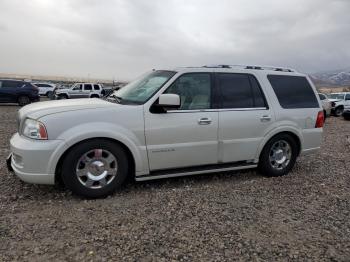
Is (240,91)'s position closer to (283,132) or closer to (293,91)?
(283,132)

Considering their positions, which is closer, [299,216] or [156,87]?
[299,216]

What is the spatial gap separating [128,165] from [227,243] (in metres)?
1.81

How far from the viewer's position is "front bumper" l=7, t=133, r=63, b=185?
3.98 meters

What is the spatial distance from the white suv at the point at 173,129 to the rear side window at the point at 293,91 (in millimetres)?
19

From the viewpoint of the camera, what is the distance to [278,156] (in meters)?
5.77

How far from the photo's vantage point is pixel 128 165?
458 centimetres

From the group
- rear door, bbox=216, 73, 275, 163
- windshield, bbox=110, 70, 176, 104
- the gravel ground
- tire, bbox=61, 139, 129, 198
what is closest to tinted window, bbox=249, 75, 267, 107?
rear door, bbox=216, 73, 275, 163

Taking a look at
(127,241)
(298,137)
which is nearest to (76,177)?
(127,241)

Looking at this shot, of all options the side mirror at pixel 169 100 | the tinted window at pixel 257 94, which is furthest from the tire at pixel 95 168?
A: the tinted window at pixel 257 94

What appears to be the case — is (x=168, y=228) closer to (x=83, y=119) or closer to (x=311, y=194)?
(x=83, y=119)

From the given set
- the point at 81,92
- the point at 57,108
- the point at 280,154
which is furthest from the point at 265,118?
the point at 81,92

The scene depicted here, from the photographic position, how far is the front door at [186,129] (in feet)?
14.9

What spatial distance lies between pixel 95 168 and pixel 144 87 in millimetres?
1441

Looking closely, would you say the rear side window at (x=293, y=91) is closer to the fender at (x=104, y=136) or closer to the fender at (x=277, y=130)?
the fender at (x=277, y=130)
